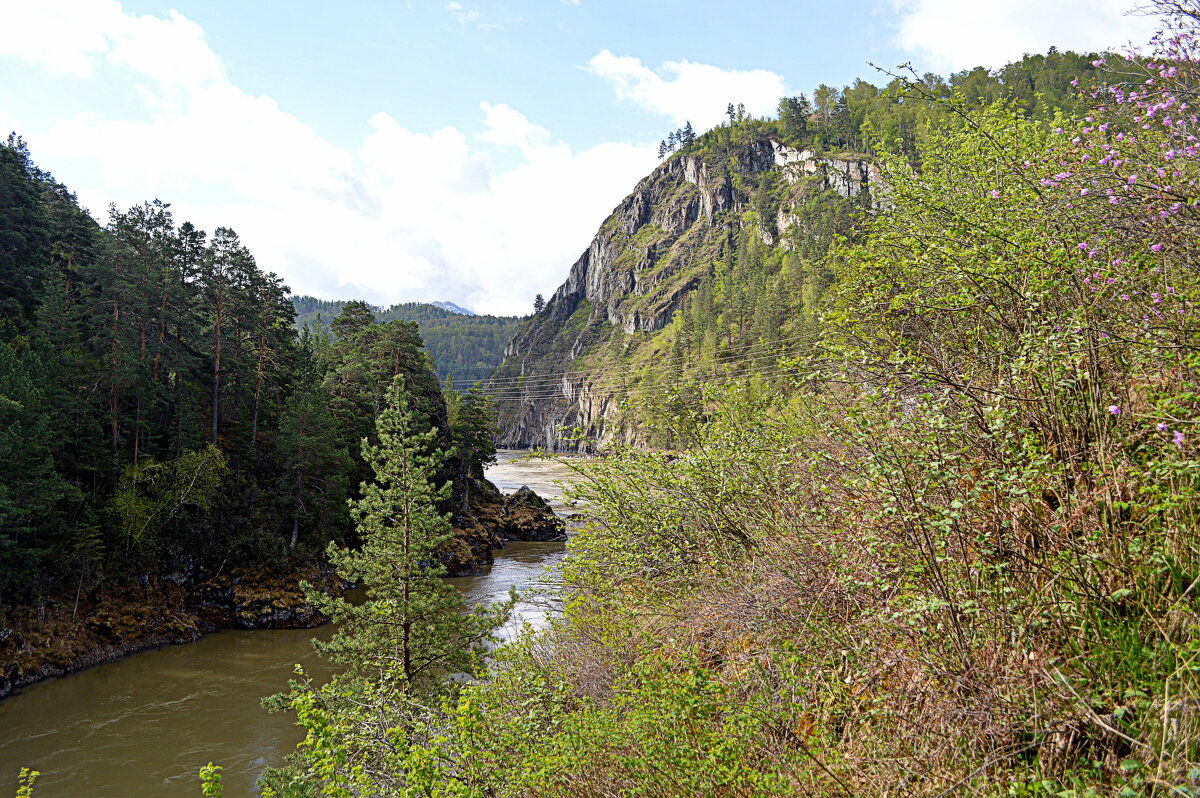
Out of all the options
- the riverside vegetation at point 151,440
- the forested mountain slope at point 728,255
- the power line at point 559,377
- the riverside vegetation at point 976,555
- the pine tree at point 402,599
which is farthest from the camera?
the forested mountain slope at point 728,255

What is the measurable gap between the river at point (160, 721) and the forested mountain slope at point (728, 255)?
59.3 metres

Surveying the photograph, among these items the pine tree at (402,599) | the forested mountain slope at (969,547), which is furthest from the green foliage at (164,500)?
the forested mountain slope at (969,547)

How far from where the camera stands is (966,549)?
13.3 feet

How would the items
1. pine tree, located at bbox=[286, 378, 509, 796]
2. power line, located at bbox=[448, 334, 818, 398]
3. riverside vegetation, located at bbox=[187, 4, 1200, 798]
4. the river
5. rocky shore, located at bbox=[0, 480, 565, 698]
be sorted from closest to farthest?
riverside vegetation, located at bbox=[187, 4, 1200, 798] < pine tree, located at bbox=[286, 378, 509, 796] < the river < rocky shore, located at bbox=[0, 480, 565, 698] < power line, located at bbox=[448, 334, 818, 398]

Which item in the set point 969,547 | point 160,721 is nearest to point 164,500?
point 160,721

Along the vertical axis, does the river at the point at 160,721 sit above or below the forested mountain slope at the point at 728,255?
below

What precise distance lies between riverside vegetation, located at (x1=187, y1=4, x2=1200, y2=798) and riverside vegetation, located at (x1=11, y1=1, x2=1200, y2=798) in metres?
0.03

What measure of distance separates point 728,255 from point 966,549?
15555 centimetres

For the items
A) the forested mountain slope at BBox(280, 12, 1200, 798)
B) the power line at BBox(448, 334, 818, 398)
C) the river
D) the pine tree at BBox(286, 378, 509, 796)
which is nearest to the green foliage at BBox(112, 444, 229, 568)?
the river

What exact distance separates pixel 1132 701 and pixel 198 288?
3834cm

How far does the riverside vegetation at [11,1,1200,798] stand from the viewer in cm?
344

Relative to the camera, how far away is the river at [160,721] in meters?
15.3

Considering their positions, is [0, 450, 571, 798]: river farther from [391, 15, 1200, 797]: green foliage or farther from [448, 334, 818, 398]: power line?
[448, 334, 818, 398]: power line

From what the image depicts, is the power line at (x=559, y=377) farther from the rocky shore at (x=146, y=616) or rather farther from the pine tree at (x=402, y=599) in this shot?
the pine tree at (x=402, y=599)
